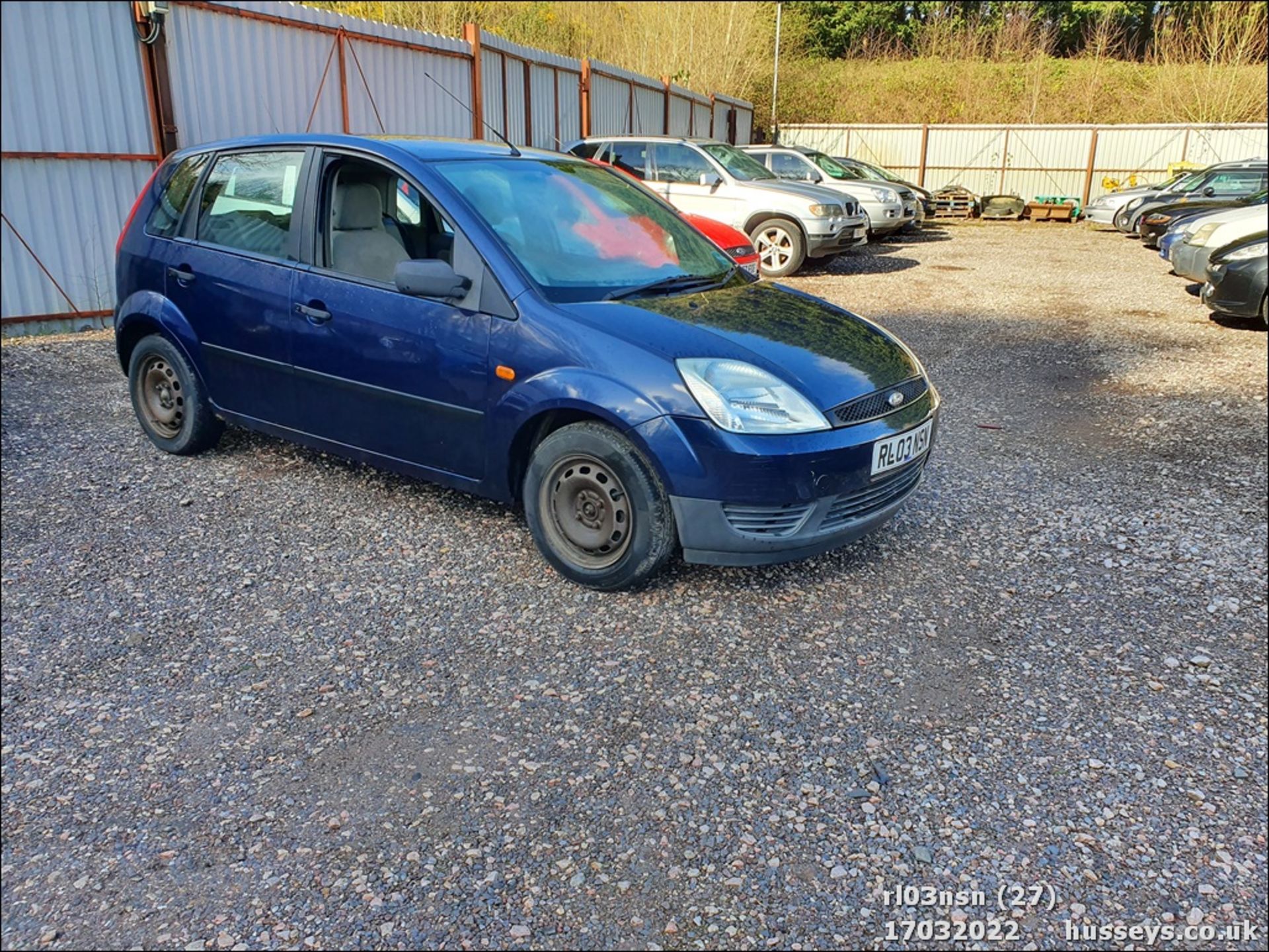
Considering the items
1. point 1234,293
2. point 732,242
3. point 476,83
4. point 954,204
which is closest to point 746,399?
point 732,242

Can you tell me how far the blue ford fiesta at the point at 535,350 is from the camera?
11.4 ft

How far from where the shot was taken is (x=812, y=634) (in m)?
3.50

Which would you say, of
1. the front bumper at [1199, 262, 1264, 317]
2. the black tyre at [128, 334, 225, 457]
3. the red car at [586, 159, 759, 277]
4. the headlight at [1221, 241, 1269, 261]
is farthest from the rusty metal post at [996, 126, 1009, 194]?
the black tyre at [128, 334, 225, 457]

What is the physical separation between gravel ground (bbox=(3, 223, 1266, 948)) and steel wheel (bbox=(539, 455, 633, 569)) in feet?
0.57

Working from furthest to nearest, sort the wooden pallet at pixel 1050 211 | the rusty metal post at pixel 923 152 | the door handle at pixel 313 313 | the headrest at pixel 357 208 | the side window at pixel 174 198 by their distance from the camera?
the rusty metal post at pixel 923 152 < the wooden pallet at pixel 1050 211 < the side window at pixel 174 198 < the headrest at pixel 357 208 < the door handle at pixel 313 313

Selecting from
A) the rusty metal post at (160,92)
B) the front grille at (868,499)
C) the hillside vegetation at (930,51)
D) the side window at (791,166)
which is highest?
the hillside vegetation at (930,51)

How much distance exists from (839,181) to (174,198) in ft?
45.1

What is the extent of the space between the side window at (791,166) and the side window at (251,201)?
43.1 ft

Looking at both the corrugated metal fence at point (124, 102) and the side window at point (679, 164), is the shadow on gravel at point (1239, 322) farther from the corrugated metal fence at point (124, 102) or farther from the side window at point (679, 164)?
the corrugated metal fence at point (124, 102)

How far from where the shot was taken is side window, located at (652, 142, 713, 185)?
13008 millimetres

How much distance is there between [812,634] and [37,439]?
4.59 metres

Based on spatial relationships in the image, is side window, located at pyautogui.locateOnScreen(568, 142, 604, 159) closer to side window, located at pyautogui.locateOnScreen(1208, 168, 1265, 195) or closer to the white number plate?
the white number plate

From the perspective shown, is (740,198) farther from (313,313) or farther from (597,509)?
(597,509)

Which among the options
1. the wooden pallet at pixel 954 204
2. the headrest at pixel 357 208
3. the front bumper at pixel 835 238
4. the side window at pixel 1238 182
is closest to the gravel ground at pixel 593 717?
the headrest at pixel 357 208
